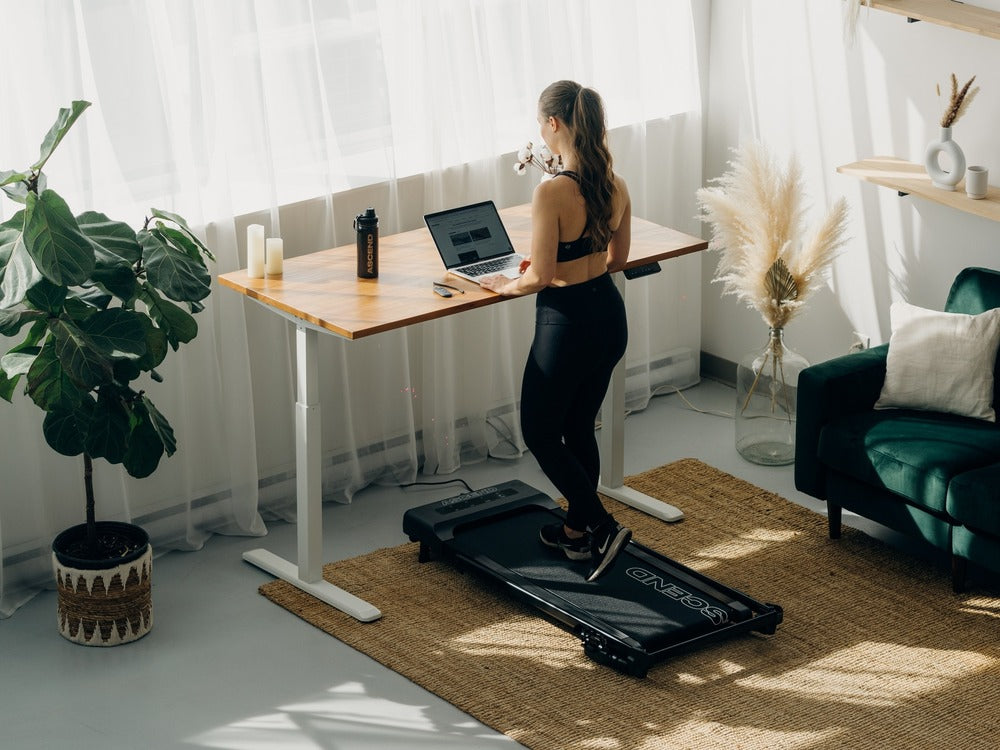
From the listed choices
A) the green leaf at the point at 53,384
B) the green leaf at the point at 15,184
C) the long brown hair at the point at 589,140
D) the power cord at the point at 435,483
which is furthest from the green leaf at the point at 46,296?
the power cord at the point at 435,483

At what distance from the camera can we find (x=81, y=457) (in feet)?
15.8

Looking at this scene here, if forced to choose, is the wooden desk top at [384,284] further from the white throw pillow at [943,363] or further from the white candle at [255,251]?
the white throw pillow at [943,363]

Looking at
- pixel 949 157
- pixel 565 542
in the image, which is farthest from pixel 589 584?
pixel 949 157

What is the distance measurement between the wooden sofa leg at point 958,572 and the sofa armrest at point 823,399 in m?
0.52

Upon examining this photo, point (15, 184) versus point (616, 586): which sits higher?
point (15, 184)

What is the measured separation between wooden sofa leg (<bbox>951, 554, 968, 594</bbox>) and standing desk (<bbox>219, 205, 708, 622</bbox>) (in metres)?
1.30

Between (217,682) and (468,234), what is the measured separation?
63.3 inches

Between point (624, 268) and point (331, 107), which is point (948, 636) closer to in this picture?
point (624, 268)

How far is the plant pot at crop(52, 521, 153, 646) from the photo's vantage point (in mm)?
4363

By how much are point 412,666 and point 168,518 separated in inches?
46.7

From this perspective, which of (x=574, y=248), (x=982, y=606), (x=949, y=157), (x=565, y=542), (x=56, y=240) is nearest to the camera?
(x=56, y=240)

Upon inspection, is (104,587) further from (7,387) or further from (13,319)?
(13,319)

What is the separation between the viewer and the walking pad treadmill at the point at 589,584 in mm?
4340

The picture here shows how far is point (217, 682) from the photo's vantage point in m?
4.29
